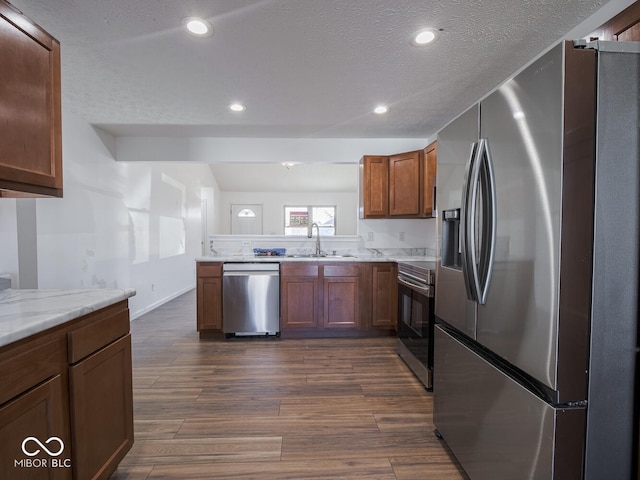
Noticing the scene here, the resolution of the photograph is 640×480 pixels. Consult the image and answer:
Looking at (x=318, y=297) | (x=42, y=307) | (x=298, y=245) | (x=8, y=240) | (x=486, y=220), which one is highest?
(x=486, y=220)

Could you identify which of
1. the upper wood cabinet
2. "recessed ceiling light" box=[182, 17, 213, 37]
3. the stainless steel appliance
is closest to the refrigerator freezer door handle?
the stainless steel appliance

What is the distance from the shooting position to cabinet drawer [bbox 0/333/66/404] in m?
0.87

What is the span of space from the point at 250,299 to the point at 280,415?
1.57m

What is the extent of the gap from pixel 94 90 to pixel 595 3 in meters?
3.43

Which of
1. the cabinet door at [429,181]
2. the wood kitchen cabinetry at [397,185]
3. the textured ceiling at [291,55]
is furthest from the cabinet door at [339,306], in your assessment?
the textured ceiling at [291,55]

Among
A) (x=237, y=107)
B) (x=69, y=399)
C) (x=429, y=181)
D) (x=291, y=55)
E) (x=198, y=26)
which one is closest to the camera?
(x=69, y=399)

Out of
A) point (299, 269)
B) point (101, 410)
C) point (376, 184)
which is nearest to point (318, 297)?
point (299, 269)

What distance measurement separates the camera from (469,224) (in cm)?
124

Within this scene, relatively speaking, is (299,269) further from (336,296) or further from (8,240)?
(8,240)

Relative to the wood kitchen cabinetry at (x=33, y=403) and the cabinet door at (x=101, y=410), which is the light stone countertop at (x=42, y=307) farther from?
the cabinet door at (x=101, y=410)

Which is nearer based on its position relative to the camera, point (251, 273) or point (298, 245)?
point (251, 273)

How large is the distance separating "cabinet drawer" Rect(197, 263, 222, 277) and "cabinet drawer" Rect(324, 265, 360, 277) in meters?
1.22

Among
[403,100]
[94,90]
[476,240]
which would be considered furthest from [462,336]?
[94,90]

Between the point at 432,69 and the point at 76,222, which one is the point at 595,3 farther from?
the point at 76,222
